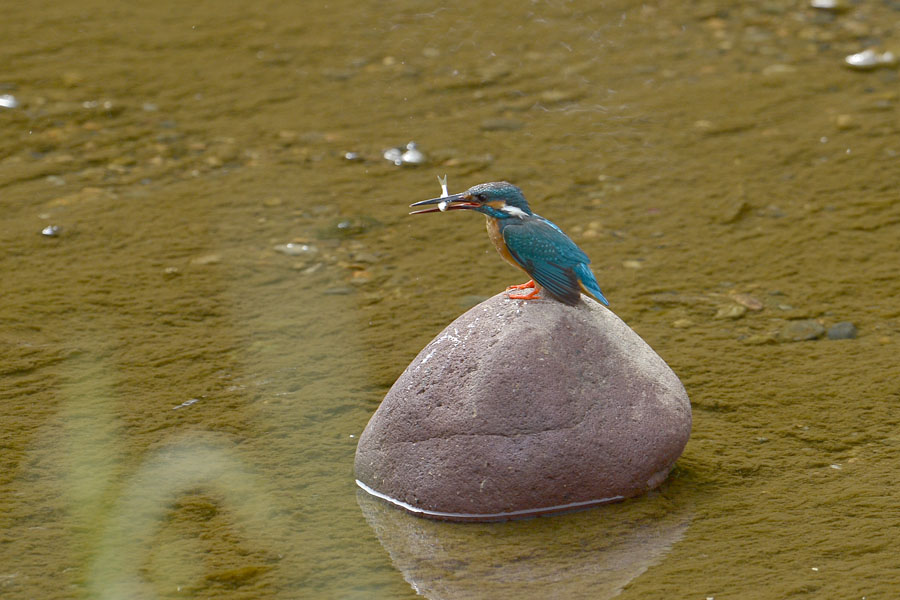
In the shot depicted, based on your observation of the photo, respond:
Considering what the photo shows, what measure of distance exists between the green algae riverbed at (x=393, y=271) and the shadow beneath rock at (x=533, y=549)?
14 mm

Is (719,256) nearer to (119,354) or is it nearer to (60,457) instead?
(119,354)

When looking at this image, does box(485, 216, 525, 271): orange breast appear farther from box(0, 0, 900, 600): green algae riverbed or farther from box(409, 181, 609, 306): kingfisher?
box(0, 0, 900, 600): green algae riverbed

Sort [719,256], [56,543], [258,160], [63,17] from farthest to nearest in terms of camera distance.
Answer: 1. [63,17]
2. [258,160]
3. [719,256]
4. [56,543]

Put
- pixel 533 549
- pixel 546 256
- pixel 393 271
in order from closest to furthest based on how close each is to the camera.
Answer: pixel 533 549 < pixel 546 256 < pixel 393 271

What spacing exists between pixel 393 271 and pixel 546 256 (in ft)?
6.83

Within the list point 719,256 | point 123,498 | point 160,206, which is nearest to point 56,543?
point 123,498

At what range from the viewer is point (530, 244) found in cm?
465

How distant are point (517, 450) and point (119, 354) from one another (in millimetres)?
2328

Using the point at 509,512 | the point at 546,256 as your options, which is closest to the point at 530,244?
the point at 546,256

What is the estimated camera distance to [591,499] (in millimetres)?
4488

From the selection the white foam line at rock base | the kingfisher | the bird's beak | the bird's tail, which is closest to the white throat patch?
the kingfisher

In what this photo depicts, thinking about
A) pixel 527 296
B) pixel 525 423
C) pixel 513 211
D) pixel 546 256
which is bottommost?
pixel 525 423

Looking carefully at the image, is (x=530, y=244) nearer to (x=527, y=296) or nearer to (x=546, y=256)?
(x=546, y=256)

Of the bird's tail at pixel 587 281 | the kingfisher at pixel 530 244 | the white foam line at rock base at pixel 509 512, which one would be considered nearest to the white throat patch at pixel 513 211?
the kingfisher at pixel 530 244
